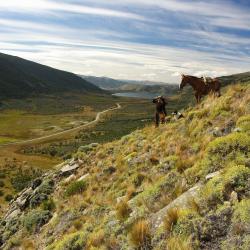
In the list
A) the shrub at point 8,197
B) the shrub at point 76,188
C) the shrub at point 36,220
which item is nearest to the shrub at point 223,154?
the shrub at point 76,188

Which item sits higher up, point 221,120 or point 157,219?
point 221,120

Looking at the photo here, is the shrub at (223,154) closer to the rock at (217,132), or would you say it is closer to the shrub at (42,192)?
the rock at (217,132)

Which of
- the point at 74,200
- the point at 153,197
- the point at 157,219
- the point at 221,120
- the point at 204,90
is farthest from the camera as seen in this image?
the point at 204,90

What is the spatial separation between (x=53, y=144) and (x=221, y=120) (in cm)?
8530

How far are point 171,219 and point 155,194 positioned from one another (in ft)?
8.92

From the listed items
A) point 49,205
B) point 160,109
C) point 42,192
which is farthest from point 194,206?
point 160,109

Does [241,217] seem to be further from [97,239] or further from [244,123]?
[244,123]

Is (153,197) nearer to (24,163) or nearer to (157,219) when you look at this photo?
(157,219)

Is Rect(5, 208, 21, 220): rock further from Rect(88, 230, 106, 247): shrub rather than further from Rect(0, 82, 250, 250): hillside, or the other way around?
Rect(88, 230, 106, 247): shrub

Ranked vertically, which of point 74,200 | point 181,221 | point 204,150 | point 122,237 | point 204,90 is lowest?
point 74,200

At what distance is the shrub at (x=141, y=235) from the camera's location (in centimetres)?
967

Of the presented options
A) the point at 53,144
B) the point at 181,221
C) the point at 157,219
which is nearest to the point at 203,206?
the point at 181,221

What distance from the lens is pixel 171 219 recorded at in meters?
9.57

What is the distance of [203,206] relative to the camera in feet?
31.4
